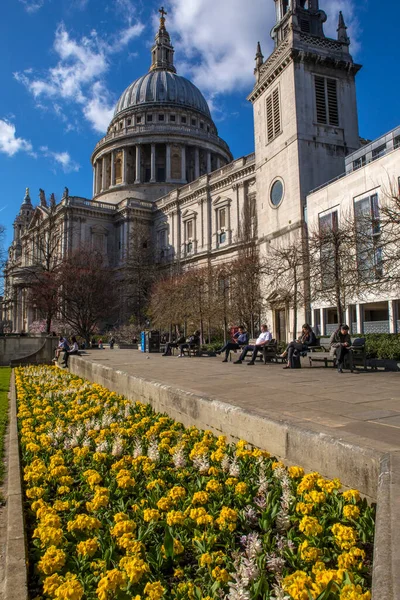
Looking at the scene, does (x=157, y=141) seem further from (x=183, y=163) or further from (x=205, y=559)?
(x=205, y=559)

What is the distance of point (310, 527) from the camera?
3020mm

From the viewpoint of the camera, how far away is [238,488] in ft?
12.6

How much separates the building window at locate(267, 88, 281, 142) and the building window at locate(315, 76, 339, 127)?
111 inches

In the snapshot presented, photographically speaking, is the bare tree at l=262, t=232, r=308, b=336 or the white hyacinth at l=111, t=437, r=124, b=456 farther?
the bare tree at l=262, t=232, r=308, b=336

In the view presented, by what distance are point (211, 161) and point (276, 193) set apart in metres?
47.0

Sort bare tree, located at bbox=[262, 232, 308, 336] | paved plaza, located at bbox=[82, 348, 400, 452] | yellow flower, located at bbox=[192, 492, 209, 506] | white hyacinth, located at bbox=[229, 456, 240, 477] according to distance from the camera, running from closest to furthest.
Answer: yellow flower, located at bbox=[192, 492, 209, 506] < white hyacinth, located at bbox=[229, 456, 240, 477] < paved plaza, located at bbox=[82, 348, 400, 452] < bare tree, located at bbox=[262, 232, 308, 336]

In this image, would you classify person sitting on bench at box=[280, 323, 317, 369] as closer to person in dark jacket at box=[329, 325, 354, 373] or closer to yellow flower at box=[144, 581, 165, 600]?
person in dark jacket at box=[329, 325, 354, 373]

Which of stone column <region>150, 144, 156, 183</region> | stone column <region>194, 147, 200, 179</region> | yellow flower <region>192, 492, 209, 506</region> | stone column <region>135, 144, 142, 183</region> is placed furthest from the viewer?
stone column <region>194, 147, 200, 179</region>

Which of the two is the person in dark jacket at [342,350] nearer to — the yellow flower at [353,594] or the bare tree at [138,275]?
the yellow flower at [353,594]

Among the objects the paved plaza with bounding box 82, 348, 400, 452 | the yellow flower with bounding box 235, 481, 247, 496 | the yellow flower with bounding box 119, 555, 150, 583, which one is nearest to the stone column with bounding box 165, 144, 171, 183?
the paved plaza with bounding box 82, 348, 400, 452

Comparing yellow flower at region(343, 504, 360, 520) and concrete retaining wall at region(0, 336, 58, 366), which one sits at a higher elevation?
concrete retaining wall at region(0, 336, 58, 366)

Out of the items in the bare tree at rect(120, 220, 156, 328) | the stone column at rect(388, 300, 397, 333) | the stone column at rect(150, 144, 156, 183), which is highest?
the stone column at rect(150, 144, 156, 183)

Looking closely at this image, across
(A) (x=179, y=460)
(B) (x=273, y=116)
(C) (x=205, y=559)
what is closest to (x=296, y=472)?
(A) (x=179, y=460)

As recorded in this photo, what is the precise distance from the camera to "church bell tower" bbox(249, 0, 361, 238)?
29.4 m
